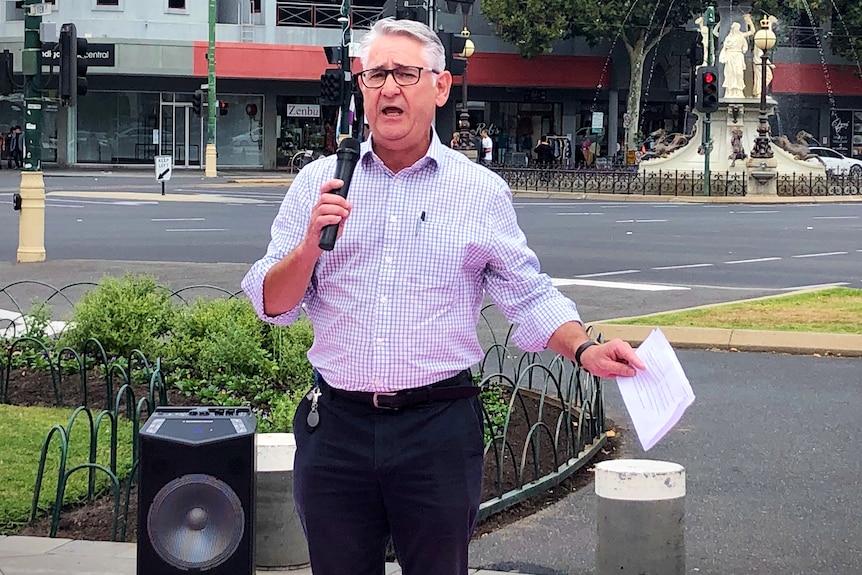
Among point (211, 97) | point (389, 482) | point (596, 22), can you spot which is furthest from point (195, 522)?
point (596, 22)

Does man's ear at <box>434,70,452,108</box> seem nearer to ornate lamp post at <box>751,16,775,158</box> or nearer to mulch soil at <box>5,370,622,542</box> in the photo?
mulch soil at <box>5,370,622,542</box>

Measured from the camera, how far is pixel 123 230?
23.8 meters

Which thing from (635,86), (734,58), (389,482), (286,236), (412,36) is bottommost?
(389,482)

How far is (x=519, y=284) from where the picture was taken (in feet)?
11.7

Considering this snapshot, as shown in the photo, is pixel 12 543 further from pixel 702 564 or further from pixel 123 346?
pixel 123 346

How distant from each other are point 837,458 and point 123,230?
17.8 metres

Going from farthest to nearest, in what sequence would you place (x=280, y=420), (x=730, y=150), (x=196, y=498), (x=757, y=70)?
(x=757, y=70)
(x=730, y=150)
(x=280, y=420)
(x=196, y=498)

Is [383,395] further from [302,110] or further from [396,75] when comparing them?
[302,110]

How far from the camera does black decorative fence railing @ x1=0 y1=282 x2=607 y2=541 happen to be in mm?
6395

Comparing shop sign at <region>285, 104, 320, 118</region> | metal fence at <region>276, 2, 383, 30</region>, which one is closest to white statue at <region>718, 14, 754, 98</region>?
metal fence at <region>276, 2, 383, 30</region>

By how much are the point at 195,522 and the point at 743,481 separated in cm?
411

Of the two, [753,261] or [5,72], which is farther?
[753,261]

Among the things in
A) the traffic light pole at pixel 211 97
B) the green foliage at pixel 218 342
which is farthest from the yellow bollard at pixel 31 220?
the traffic light pole at pixel 211 97

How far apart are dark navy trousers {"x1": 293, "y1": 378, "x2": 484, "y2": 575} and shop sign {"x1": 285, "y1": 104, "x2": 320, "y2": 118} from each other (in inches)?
2138
